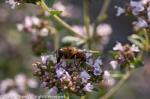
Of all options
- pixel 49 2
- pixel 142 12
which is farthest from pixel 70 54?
pixel 142 12

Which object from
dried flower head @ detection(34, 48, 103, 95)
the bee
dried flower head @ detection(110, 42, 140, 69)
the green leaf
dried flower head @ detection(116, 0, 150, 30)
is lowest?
dried flower head @ detection(34, 48, 103, 95)

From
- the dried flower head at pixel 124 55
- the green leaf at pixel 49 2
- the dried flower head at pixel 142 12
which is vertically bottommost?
the dried flower head at pixel 124 55

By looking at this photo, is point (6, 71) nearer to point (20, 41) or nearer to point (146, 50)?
point (20, 41)

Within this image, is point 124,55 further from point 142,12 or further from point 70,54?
point 70,54

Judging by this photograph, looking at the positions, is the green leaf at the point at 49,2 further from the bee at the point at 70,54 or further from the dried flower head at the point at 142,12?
the dried flower head at the point at 142,12

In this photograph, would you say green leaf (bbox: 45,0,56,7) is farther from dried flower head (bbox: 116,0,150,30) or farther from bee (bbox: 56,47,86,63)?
dried flower head (bbox: 116,0,150,30)

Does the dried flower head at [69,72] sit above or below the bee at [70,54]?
below

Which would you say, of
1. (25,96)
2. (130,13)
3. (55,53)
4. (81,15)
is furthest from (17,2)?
(81,15)

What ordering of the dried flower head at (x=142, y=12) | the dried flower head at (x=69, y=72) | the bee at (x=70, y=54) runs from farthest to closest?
the dried flower head at (x=142, y=12), the bee at (x=70, y=54), the dried flower head at (x=69, y=72)

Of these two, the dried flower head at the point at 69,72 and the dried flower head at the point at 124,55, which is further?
the dried flower head at the point at 124,55

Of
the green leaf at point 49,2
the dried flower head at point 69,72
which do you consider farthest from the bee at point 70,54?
the green leaf at point 49,2

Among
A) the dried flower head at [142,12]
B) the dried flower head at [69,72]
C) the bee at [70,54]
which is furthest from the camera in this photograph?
the dried flower head at [142,12]

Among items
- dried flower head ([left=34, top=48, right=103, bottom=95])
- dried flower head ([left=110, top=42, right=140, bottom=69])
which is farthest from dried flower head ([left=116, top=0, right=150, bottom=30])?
dried flower head ([left=34, top=48, right=103, bottom=95])
